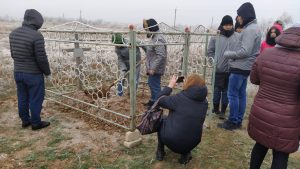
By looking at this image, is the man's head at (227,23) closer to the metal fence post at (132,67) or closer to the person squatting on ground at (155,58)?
the person squatting on ground at (155,58)

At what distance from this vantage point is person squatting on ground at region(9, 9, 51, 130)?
12.7ft

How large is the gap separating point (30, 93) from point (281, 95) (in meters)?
3.26

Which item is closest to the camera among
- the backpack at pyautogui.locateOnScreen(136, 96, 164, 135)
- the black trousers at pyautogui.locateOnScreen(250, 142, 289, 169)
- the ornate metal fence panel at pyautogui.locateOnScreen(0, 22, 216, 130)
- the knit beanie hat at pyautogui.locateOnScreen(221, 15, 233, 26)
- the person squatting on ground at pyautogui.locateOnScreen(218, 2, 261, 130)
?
the black trousers at pyautogui.locateOnScreen(250, 142, 289, 169)

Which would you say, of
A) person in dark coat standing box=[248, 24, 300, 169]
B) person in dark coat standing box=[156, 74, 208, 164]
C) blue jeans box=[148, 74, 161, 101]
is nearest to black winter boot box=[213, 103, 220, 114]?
blue jeans box=[148, 74, 161, 101]

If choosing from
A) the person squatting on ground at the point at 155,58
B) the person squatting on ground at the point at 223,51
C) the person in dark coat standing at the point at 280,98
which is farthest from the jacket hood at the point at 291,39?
the person squatting on ground at the point at 155,58

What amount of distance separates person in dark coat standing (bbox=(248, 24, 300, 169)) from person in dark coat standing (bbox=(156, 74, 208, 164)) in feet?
1.88

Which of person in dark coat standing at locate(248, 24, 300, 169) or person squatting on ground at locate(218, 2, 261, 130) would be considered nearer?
person in dark coat standing at locate(248, 24, 300, 169)

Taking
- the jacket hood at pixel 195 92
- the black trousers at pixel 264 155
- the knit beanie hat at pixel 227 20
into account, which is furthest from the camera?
the knit beanie hat at pixel 227 20

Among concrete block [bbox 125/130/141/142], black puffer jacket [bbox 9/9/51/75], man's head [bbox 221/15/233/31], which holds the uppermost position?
man's head [bbox 221/15/233/31]

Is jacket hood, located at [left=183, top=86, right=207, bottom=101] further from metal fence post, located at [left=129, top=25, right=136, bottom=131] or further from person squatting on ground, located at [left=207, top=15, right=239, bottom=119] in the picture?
person squatting on ground, located at [left=207, top=15, right=239, bottom=119]

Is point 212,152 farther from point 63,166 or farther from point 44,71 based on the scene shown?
point 44,71

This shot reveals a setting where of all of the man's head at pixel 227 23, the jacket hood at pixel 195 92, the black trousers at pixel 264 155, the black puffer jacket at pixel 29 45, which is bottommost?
the black trousers at pixel 264 155

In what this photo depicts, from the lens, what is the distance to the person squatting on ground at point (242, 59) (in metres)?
3.97

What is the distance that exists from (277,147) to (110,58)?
159 inches
